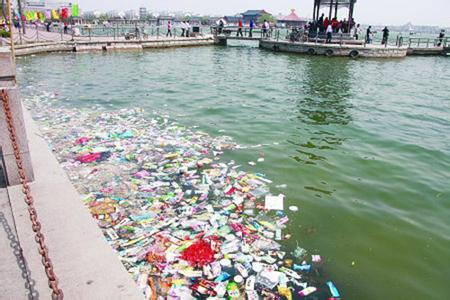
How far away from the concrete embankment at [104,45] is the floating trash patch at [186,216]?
831 inches

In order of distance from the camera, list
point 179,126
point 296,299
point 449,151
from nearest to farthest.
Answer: point 296,299 → point 449,151 → point 179,126

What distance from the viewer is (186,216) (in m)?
5.24

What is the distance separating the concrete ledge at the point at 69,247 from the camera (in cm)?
279

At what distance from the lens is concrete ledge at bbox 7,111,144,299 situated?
2793mm

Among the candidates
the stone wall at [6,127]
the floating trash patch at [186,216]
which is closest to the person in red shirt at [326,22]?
the floating trash patch at [186,216]

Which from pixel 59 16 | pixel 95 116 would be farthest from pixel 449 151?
pixel 59 16

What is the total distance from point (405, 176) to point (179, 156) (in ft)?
16.2

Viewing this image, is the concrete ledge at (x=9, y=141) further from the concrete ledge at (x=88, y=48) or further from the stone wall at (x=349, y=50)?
the stone wall at (x=349, y=50)

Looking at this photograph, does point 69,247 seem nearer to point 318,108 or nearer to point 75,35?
→ point 318,108

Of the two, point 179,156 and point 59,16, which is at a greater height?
point 59,16

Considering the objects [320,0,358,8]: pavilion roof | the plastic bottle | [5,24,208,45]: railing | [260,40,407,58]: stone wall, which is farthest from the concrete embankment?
the plastic bottle

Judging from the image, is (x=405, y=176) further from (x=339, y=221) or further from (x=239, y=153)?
(x=239, y=153)

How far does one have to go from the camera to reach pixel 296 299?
380cm

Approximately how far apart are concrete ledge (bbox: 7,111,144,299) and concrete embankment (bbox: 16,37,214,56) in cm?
2492
